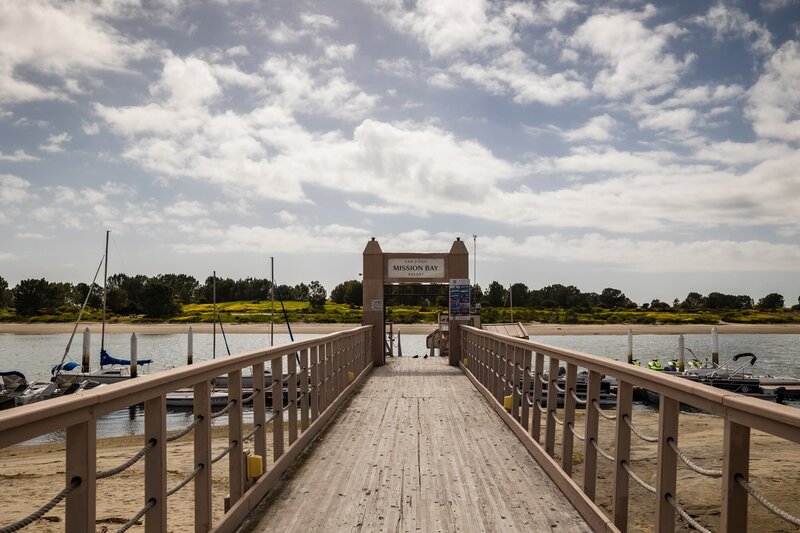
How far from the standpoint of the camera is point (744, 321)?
90375 mm

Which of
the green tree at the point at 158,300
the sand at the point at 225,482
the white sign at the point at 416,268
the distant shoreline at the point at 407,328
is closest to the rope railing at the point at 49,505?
the sand at the point at 225,482

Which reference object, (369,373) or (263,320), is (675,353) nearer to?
(369,373)

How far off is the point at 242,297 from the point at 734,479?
11286 cm

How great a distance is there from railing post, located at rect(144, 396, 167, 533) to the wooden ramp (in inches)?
49.0

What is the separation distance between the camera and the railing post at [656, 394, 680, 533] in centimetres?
288

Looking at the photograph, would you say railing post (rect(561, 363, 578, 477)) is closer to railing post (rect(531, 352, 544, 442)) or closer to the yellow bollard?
railing post (rect(531, 352, 544, 442))

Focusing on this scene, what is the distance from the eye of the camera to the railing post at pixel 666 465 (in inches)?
114

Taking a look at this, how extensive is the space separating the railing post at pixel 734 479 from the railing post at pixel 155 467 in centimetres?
230

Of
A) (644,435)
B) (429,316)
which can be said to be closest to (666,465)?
(644,435)

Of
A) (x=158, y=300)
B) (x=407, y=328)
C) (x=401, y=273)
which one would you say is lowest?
(x=407, y=328)

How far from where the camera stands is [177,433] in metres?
3.29

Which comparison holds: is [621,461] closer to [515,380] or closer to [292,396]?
[292,396]

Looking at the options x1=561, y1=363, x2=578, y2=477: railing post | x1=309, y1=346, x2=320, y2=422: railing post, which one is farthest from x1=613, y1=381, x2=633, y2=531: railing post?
x1=309, y1=346, x2=320, y2=422: railing post

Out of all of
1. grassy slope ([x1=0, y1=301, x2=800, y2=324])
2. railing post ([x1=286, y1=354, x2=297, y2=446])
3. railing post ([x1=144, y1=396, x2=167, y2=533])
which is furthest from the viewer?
grassy slope ([x1=0, y1=301, x2=800, y2=324])
